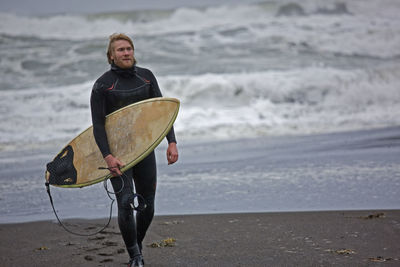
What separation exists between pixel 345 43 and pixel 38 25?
14479 millimetres

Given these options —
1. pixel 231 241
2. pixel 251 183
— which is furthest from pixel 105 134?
pixel 251 183

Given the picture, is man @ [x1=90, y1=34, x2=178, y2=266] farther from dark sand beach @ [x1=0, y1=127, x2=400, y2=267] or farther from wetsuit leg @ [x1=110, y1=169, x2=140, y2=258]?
dark sand beach @ [x1=0, y1=127, x2=400, y2=267]

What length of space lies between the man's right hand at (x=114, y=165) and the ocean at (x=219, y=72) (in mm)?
2005

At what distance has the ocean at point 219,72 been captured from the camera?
39.9ft

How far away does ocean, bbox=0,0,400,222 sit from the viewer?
12164 mm

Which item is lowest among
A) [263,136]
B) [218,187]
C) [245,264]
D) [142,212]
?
[263,136]

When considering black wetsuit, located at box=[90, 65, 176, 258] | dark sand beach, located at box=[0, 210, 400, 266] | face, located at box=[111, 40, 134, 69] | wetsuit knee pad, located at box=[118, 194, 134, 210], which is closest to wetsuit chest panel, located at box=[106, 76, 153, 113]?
black wetsuit, located at box=[90, 65, 176, 258]

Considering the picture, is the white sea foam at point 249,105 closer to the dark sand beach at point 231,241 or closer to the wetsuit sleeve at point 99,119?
the dark sand beach at point 231,241

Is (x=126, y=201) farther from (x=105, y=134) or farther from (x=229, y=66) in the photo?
(x=229, y=66)

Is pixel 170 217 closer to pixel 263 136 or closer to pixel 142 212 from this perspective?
pixel 142 212

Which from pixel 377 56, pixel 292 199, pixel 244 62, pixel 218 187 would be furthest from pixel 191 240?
pixel 377 56

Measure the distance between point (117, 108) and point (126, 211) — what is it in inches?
24.6

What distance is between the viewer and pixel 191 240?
13.4 feet

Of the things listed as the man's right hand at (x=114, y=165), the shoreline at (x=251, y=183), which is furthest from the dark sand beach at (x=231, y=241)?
the man's right hand at (x=114, y=165)
